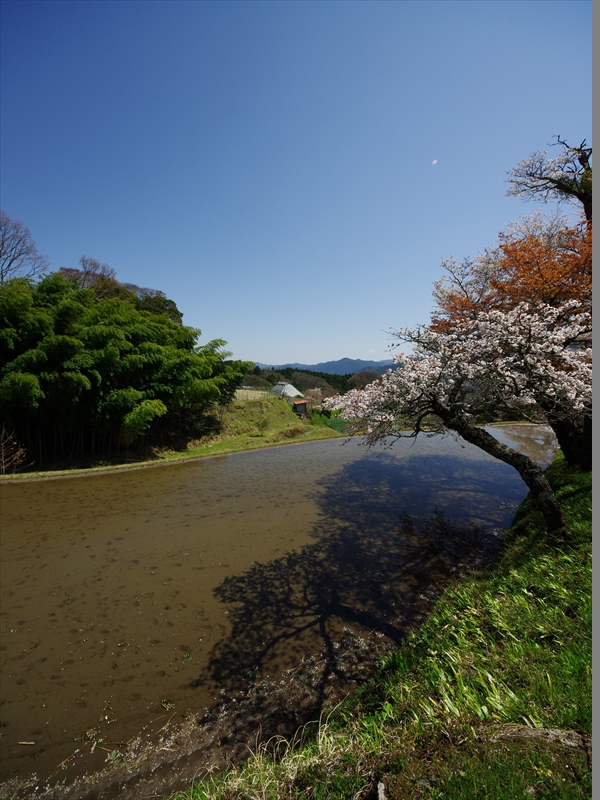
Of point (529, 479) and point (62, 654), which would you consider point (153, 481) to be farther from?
point (529, 479)

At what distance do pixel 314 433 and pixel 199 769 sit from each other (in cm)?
1705

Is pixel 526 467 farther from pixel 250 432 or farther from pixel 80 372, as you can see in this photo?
pixel 250 432

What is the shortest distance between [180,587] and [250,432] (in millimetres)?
13543

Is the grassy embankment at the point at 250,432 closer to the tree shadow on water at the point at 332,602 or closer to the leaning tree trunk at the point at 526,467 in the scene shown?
the tree shadow on water at the point at 332,602

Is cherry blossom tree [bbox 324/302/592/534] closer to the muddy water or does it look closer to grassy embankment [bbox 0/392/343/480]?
the muddy water

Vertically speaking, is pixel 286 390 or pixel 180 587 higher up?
pixel 286 390

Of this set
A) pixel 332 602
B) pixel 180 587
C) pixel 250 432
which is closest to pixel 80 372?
pixel 180 587

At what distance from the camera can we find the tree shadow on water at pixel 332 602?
11.7ft

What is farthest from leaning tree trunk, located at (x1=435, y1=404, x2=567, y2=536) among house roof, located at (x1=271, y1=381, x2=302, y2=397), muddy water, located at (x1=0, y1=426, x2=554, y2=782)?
house roof, located at (x1=271, y1=381, x2=302, y2=397)

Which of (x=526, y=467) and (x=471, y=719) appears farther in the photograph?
Result: (x=526, y=467)

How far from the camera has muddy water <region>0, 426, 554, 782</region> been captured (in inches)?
133

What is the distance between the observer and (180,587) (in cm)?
526

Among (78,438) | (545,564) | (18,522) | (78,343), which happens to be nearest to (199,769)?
(545,564)

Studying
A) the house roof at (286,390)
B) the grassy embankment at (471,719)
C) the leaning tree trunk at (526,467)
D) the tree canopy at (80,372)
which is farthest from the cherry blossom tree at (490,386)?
the house roof at (286,390)
